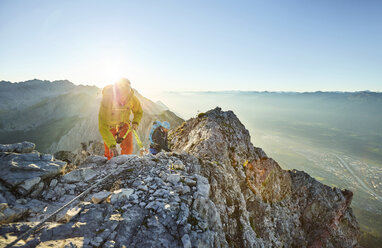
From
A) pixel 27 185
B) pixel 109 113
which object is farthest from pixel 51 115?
pixel 27 185

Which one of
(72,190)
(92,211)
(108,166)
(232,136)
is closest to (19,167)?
(72,190)

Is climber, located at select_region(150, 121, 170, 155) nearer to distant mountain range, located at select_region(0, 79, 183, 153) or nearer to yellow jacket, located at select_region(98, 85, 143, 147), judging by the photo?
yellow jacket, located at select_region(98, 85, 143, 147)

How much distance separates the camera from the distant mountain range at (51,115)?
285 feet

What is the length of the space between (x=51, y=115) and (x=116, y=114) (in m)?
150

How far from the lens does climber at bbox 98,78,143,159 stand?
8.44 metres

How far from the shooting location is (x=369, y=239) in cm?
9969

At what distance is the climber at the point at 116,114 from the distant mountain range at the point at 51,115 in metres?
47.7

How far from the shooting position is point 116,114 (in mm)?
9008

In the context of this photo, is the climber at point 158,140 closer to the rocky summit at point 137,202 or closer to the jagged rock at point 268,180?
the rocky summit at point 137,202

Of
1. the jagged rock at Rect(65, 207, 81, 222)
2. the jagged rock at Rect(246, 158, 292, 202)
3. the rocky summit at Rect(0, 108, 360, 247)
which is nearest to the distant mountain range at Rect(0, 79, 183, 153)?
the jagged rock at Rect(246, 158, 292, 202)

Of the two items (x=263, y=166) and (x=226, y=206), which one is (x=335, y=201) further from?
(x=226, y=206)

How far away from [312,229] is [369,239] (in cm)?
14519

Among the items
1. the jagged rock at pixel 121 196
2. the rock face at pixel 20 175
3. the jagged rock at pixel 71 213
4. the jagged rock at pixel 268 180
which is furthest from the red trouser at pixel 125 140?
the jagged rock at pixel 268 180

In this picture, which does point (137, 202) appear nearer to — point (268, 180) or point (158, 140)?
point (158, 140)
